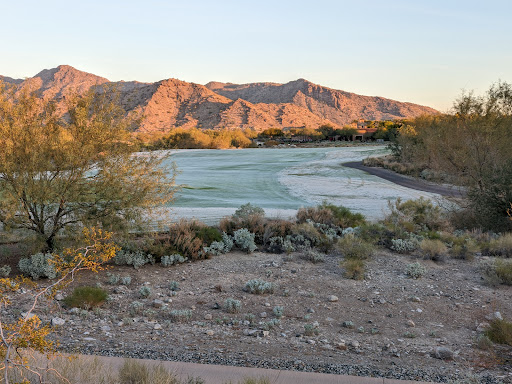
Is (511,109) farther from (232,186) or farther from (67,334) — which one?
(67,334)

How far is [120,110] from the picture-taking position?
10.5 meters

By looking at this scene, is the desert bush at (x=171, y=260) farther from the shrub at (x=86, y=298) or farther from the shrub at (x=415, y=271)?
the shrub at (x=415, y=271)

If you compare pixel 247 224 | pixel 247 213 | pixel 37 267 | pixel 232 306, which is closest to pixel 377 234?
pixel 247 224

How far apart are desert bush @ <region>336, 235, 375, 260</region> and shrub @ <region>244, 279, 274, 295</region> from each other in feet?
9.39

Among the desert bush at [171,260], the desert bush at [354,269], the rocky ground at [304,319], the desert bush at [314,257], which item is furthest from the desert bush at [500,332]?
the desert bush at [171,260]

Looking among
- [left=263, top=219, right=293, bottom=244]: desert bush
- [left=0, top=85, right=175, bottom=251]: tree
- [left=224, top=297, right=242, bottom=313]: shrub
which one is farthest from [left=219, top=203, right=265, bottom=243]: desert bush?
[left=224, top=297, right=242, bottom=313]: shrub

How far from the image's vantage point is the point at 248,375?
17.6 feet

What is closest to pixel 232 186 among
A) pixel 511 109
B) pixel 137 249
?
pixel 511 109

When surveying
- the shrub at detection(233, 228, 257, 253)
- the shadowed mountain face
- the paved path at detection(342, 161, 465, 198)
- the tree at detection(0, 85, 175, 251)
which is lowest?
the shrub at detection(233, 228, 257, 253)

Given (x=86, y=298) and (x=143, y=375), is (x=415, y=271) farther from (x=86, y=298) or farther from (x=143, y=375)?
(x=143, y=375)

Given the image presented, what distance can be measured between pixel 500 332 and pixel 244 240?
6.67 metres

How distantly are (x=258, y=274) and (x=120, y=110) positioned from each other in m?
4.52

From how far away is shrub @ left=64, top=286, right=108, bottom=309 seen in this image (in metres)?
8.15

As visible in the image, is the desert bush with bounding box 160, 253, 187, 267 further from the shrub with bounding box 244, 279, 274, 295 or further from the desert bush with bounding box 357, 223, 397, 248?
the desert bush with bounding box 357, 223, 397, 248
